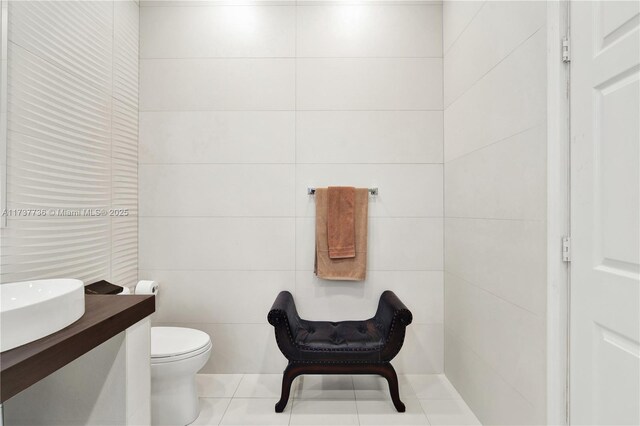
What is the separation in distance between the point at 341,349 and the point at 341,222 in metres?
0.79

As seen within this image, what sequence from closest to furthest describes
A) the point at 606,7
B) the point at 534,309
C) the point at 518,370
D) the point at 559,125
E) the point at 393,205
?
the point at 606,7 → the point at 559,125 → the point at 534,309 → the point at 518,370 → the point at 393,205

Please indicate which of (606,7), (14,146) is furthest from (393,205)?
(14,146)

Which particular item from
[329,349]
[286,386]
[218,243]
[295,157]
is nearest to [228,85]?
[295,157]

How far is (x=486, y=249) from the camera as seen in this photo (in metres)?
1.78

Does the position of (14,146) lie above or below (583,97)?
below

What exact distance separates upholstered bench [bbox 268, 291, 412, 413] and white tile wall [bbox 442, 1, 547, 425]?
428 mm

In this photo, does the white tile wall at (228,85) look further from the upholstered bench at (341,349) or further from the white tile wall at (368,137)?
the upholstered bench at (341,349)

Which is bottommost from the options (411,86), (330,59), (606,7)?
(606,7)

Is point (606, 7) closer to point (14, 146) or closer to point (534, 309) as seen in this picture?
point (534, 309)

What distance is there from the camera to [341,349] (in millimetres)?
1910

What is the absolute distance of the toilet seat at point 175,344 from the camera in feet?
5.65

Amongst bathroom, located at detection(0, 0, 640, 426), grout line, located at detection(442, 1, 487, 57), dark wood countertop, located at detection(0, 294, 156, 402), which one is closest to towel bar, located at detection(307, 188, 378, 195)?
bathroom, located at detection(0, 0, 640, 426)

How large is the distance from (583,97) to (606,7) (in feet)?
0.87

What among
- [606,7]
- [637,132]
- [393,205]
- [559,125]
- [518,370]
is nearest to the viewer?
[637,132]
